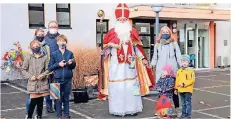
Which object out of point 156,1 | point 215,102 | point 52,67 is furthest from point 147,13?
point 52,67

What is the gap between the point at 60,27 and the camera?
52.2 feet

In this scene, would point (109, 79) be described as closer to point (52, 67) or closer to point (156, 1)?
point (52, 67)

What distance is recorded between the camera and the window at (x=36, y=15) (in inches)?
598

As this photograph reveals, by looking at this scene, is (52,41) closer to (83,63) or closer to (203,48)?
(83,63)

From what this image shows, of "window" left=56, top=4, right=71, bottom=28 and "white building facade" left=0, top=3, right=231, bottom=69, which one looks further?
"window" left=56, top=4, right=71, bottom=28

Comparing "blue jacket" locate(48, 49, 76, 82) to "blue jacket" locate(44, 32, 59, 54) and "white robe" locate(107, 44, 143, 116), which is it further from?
"white robe" locate(107, 44, 143, 116)

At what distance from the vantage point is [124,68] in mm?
7297

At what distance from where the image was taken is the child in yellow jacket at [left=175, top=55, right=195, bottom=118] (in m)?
6.73

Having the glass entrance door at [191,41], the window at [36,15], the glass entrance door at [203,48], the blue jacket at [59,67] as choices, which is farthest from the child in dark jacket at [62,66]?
the glass entrance door at [203,48]

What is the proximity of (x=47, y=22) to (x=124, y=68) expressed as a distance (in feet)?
29.2

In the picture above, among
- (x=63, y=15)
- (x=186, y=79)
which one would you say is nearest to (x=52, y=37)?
(x=186, y=79)

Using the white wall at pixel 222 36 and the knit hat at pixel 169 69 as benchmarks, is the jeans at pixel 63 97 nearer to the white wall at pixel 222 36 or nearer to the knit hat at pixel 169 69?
the knit hat at pixel 169 69

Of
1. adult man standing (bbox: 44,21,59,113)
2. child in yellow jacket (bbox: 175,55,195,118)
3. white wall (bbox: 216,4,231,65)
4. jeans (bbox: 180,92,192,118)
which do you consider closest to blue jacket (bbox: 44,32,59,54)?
adult man standing (bbox: 44,21,59,113)

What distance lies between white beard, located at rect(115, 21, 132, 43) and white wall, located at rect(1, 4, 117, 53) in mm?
8059
